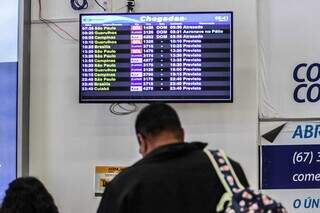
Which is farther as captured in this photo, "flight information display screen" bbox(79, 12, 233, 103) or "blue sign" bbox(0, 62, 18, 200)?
"blue sign" bbox(0, 62, 18, 200)

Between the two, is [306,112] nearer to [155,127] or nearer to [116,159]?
[116,159]

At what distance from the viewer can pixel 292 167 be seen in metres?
3.92

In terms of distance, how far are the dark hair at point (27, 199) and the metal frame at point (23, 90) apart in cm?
152

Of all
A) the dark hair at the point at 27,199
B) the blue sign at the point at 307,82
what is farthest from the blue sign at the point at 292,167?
the dark hair at the point at 27,199

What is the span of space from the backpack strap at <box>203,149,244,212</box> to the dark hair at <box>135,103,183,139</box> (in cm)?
17

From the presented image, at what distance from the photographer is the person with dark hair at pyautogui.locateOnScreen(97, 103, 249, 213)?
6.56ft

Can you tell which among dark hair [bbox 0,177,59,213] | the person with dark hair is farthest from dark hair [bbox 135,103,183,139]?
dark hair [bbox 0,177,59,213]

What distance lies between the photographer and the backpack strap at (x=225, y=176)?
201cm

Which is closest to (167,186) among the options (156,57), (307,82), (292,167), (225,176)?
(225,176)

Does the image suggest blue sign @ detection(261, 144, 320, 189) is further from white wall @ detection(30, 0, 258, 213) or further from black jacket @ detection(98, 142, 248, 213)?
black jacket @ detection(98, 142, 248, 213)

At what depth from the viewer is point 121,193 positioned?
201 cm

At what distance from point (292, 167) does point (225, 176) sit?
201 centimetres

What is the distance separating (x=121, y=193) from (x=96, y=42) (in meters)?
1.99

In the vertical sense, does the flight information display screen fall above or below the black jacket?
above
